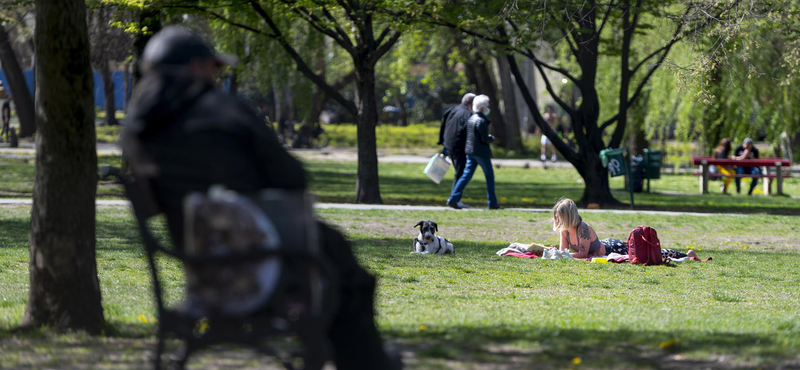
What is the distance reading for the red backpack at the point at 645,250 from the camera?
10141 millimetres

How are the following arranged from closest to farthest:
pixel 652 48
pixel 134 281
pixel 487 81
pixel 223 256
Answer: pixel 223 256 → pixel 134 281 → pixel 652 48 → pixel 487 81

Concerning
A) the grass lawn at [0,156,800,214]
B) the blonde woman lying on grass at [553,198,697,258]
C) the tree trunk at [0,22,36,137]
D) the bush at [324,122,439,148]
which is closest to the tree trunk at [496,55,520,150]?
the bush at [324,122,439,148]

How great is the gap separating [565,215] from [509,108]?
1067 inches

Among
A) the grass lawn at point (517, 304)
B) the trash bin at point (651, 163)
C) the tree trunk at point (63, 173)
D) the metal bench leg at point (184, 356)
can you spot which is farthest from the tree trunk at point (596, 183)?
the metal bench leg at point (184, 356)

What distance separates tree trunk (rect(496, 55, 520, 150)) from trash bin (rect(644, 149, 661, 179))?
12.6 meters

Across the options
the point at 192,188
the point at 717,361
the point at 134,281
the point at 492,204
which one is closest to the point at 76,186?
the point at 192,188

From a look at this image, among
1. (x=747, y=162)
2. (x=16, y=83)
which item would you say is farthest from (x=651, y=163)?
(x=16, y=83)

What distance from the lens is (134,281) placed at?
8.09 metres

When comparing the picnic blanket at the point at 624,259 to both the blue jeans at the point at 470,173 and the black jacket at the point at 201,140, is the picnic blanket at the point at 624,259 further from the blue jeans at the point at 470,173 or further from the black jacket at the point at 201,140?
the black jacket at the point at 201,140

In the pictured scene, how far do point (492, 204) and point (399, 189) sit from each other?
5.55 meters

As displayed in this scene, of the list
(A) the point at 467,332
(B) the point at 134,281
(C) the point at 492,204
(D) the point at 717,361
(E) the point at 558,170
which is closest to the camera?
(D) the point at 717,361

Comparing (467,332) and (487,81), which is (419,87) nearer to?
(487,81)

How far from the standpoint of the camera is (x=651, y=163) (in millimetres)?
22844

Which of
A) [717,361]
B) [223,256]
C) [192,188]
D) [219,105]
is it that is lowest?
[717,361]
